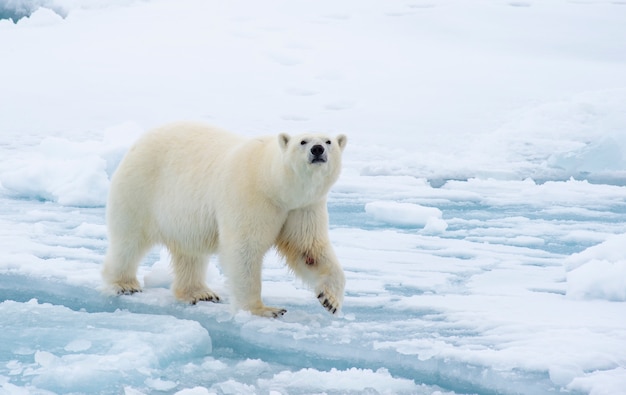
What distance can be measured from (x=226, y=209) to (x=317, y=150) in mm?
616

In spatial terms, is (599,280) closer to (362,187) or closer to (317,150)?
(317,150)

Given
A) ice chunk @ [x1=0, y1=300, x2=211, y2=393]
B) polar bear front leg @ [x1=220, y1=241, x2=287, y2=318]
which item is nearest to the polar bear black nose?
polar bear front leg @ [x1=220, y1=241, x2=287, y2=318]

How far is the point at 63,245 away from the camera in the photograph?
5.83m

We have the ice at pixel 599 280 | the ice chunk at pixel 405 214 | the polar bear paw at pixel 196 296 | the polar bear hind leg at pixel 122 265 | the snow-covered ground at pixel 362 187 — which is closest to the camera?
the snow-covered ground at pixel 362 187

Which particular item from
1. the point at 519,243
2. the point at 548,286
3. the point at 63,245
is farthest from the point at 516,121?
the point at 63,245

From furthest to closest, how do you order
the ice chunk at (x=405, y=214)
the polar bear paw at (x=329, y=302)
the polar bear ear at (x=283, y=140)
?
the ice chunk at (x=405, y=214) < the polar bear paw at (x=329, y=302) < the polar bear ear at (x=283, y=140)

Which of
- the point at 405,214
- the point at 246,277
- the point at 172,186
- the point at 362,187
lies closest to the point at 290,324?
the point at 246,277

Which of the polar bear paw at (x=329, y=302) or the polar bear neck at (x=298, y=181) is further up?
the polar bear neck at (x=298, y=181)

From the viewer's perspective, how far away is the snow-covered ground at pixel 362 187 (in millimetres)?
3871

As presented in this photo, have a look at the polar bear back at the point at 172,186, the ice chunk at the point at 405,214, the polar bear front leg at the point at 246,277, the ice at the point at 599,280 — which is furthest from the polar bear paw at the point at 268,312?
the ice chunk at the point at 405,214

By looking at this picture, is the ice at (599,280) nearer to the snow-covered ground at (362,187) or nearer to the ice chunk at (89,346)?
the snow-covered ground at (362,187)

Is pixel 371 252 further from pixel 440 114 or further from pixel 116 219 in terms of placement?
pixel 440 114

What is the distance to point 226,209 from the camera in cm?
446

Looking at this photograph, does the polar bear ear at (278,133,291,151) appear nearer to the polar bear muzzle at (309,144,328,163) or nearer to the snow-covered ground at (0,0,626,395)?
the polar bear muzzle at (309,144,328,163)
